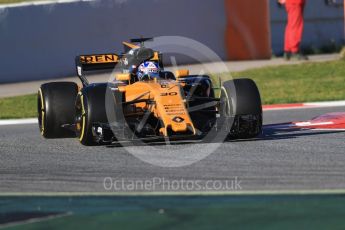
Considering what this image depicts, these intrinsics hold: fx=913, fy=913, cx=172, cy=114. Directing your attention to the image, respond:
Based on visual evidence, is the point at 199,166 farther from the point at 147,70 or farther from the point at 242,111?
the point at 147,70

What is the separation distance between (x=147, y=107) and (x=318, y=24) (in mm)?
16058

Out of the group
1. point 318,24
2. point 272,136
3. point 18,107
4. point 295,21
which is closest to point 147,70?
point 272,136

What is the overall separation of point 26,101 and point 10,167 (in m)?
7.82

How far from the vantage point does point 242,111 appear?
972 cm

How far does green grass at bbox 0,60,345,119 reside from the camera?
51.2 ft

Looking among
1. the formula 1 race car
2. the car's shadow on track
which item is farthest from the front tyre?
the car's shadow on track


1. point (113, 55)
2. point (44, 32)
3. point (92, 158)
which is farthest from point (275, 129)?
point (44, 32)

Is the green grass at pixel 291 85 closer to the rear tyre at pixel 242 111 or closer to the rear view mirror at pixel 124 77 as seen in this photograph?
the rear view mirror at pixel 124 77

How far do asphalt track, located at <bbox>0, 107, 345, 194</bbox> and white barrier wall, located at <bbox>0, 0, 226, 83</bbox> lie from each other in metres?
8.14

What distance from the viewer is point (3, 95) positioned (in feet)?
56.9

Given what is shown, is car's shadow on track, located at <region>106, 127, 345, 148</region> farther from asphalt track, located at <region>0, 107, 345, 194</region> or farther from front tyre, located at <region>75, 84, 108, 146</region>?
front tyre, located at <region>75, 84, 108, 146</region>

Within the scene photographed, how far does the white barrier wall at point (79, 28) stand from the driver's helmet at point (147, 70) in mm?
8611

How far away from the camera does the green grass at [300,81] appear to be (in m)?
15.8

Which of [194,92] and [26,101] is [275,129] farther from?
[26,101]
